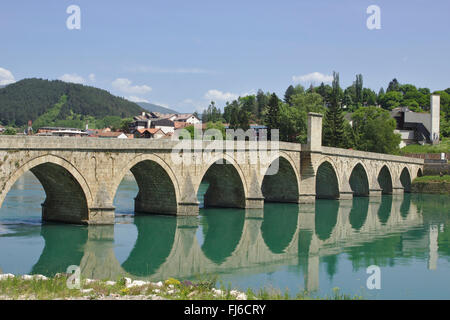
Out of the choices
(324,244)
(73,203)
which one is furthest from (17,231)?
(324,244)

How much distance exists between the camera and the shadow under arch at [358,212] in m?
33.8

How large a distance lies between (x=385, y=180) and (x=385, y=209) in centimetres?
1608

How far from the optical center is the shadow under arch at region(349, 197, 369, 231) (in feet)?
111

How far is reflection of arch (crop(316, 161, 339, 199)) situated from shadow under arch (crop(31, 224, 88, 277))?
85.7 feet

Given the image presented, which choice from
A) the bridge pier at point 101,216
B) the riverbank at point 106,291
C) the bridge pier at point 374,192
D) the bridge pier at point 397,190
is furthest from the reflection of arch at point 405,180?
the riverbank at point 106,291

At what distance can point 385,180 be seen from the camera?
58.2 meters

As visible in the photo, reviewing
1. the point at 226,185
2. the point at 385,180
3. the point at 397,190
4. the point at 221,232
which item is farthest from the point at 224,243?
the point at 385,180

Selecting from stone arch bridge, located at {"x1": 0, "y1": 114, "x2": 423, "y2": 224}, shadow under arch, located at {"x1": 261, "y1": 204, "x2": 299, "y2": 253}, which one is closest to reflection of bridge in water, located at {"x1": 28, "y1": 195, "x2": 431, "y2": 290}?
shadow under arch, located at {"x1": 261, "y1": 204, "x2": 299, "y2": 253}

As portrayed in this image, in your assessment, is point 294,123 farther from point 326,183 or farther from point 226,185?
point 226,185

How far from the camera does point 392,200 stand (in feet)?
168

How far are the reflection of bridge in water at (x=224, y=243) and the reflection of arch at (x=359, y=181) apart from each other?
13918mm

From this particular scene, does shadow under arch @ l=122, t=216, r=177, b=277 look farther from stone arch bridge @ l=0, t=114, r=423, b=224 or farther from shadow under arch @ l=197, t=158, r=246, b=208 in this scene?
shadow under arch @ l=197, t=158, r=246, b=208

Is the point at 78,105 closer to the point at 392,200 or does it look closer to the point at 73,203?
the point at 392,200
